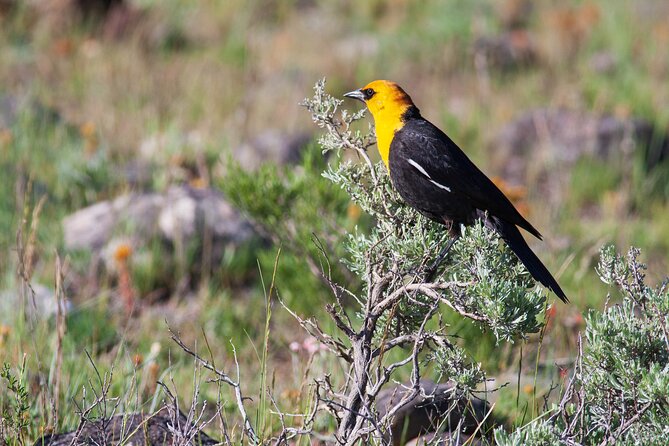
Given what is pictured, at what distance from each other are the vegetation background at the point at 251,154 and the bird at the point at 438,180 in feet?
1.89

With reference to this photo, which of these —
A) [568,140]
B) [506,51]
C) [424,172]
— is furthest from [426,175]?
[506,51]

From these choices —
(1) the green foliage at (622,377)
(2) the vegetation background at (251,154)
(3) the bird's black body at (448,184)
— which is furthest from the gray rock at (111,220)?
(1) the green foliage at (622,377)

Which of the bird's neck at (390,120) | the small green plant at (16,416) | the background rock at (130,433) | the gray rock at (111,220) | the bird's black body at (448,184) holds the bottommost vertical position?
the gray rock at (111,220)

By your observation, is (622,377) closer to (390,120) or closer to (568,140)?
(390,120)

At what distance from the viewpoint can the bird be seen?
10.9ft

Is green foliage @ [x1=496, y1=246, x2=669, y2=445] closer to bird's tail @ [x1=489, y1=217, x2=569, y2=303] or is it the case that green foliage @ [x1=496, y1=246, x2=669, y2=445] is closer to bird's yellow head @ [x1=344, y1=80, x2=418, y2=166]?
bird's tail @ [x1=489, y1=217, x2=569, y2=303]

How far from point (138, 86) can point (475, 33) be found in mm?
3885

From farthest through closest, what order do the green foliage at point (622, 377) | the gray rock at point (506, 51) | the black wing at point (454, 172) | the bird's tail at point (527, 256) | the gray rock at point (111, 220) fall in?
the gray rock at point (506, 51) < the gray rock at point (111, 220) < the black wing at point (454, 172) < the bird's tail at point (527, 256) < the green foliage at point (622, 377)

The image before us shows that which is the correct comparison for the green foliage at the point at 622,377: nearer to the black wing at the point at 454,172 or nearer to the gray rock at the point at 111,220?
the black wing at the point at 454,172

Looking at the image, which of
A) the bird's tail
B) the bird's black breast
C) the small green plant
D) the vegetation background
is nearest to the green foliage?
the vegetation background

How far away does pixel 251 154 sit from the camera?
734 centimetres

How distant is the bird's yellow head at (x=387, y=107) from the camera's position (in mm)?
3699

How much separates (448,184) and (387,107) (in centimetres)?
46

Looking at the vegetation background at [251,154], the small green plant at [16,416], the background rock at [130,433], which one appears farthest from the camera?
the vegetation background at [251,154]
